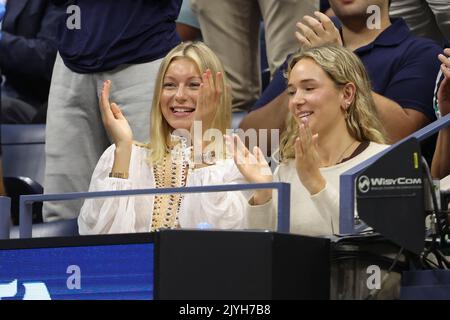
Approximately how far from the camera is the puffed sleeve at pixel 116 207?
410 centimetres

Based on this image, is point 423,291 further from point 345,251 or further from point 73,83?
point 73,83

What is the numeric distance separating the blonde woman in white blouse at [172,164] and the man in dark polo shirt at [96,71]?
0.62m

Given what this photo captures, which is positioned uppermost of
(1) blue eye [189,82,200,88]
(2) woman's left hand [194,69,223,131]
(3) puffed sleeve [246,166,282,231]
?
(1) blue eye [189,82,200,88]

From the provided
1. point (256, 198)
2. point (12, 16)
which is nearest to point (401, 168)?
point (256, 198)

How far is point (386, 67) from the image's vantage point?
15.5 feet

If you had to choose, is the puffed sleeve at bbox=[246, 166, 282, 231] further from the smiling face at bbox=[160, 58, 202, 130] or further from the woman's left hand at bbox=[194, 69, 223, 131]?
the smiling face at bbox=[160, 58, 202, 130]

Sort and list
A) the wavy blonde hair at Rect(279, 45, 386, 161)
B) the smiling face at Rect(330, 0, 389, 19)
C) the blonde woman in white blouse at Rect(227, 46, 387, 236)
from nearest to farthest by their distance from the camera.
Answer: the blonde woman in white blouse at Rect(227, 46, 387, 236) < the wavy blonde hair at Rect(279, 45, 386, 161) < the smiling face at Rect(330, 0, 389, 19)

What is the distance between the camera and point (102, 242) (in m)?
3.35

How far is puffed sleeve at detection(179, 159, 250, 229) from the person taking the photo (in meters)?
3.90

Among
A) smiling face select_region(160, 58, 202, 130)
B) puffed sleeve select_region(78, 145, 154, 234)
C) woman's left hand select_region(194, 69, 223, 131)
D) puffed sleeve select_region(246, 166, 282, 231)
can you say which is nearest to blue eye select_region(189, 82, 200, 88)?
smiling face select_region(160, 58, 202, 130)

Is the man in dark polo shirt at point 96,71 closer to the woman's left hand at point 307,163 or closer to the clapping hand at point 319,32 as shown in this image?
the clapping hand at point 319,32

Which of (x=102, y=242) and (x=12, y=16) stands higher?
(x=12, y=16)
